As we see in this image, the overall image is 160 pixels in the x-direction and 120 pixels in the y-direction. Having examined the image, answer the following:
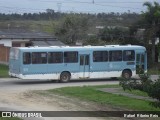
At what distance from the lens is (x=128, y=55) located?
117 feet

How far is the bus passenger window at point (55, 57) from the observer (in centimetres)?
3297

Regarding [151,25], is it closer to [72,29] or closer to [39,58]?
[72,29]

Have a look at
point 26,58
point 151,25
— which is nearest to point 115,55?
point 26,58

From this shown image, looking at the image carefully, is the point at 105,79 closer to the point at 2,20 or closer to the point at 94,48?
the point at 94,48

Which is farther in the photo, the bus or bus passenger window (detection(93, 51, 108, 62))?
bus passenger window (detection(93, 51, 108, 62))

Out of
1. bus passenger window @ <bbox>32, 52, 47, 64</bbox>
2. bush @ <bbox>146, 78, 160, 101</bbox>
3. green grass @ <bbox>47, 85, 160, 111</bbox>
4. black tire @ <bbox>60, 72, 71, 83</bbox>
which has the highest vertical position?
bus passenger window @ <bbox>32, 52, 47, 64</bbox>

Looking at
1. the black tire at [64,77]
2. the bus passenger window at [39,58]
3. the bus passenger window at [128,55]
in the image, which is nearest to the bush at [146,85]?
the bus passenger window at [39,58]

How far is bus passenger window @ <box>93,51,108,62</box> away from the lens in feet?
113

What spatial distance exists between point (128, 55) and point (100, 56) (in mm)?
2371

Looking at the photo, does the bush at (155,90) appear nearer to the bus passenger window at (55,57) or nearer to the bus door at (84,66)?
the bus passenger window at (55,57)

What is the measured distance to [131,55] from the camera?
117ft

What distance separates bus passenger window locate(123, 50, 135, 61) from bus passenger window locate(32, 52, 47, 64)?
6534mm

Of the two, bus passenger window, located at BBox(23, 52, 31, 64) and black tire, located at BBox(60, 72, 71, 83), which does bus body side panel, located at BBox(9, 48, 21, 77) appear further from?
black tire, located at BBox(60, 72, 71, 83)

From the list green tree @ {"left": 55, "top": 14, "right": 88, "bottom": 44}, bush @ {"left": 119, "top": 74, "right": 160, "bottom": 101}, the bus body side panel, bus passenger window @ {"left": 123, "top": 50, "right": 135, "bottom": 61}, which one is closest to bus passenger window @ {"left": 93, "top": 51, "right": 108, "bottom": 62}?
bus passenger window @ {"left": 123, "top": 50, "right": 135, "bottom": 61}
